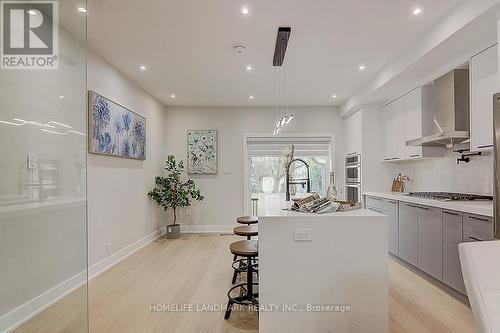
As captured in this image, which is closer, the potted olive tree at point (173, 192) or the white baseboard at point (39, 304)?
the white baseboard at point (39, 304)

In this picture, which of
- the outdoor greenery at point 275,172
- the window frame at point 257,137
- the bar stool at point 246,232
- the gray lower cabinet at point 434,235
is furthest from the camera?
the outdoor greenery at point 275,172

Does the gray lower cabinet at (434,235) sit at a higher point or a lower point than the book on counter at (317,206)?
lower

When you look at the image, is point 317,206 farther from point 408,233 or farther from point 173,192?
point 173,192

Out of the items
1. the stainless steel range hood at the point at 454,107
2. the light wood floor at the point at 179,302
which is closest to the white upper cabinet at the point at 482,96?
the stainless steel range hood at the point at 454,107

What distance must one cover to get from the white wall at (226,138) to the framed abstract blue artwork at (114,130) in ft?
4.33

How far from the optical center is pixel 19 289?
2.18 m

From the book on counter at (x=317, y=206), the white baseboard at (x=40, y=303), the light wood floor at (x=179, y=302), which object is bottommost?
the light wood floor at (x=179, y=302)

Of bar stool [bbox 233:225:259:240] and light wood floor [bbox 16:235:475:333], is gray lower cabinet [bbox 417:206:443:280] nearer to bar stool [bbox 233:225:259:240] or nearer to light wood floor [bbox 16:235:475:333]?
light wood floor [bbox 16:235:475:333]

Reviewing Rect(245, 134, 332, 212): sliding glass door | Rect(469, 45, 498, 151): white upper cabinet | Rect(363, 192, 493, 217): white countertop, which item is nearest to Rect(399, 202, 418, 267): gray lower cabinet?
Rect(363, 192, 493, 217): white countertop

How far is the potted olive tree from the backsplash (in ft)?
12.8

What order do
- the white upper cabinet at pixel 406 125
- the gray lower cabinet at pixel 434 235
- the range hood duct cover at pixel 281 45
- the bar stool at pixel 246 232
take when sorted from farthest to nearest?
1. the white upper cabinet at pixel 406 125
2. the bar stool at pixel 246 232
3. the range hood duct cover at pixel 281 45
4. the gray lower cabinet at pixel 434 235

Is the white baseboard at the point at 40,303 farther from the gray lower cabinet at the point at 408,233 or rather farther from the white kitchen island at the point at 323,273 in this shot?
the gray lower cabinet at the point at 408,233

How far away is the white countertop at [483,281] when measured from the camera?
3.32ft

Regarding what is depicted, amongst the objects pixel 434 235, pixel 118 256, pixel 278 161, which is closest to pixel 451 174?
pixel 434 235
